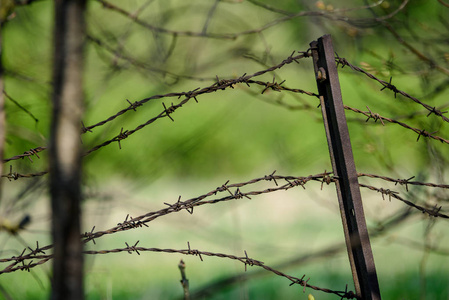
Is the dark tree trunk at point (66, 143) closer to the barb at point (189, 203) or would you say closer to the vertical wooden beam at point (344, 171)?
the barb at point (189, 203)

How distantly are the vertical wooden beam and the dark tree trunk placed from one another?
0.77 m

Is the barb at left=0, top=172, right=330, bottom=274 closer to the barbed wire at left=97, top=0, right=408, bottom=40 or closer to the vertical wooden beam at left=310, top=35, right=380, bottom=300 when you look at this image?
the vertical wooden beam at left=310, top=35, right=380, bottom=300

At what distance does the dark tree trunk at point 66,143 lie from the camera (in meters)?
0.78

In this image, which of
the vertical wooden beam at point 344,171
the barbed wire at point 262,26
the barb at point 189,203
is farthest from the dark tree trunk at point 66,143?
the barbed wire at point 262,26

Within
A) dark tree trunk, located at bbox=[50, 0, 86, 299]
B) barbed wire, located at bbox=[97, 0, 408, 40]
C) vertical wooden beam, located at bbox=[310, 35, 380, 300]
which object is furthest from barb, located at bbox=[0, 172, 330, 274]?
barbed wire, located at bbox=[97, 0, 408, 40]

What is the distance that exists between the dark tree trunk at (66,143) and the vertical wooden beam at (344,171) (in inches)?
30.2

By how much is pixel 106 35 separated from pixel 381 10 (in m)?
1.59

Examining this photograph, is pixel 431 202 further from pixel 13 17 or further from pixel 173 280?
pixel 13 17

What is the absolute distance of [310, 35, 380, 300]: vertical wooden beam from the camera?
1.36 meters

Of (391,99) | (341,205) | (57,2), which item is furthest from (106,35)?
(391,99)

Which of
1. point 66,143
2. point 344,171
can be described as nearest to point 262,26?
point 344,171

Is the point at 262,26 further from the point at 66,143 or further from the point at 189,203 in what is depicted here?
the point at 66,143

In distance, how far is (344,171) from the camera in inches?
55.8

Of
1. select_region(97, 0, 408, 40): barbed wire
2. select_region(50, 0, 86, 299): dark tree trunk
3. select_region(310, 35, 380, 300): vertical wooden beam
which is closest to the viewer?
select_region(50, 0, 86, 299): dark tree trunk
